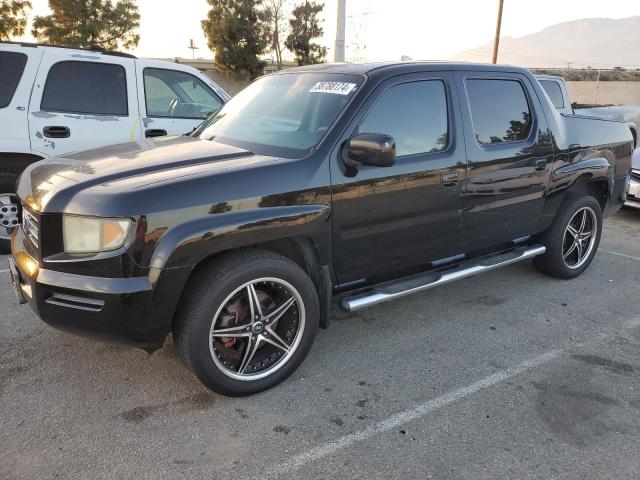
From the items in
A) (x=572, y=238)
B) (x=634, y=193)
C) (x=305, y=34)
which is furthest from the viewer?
(x=305, y=34)

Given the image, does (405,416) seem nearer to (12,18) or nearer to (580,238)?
(580,238)

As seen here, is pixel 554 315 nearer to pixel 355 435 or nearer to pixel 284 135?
pixel 355 435

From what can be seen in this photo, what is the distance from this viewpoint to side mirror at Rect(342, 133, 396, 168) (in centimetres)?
300

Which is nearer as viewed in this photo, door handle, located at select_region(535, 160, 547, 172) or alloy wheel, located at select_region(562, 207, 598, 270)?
door handle, located at select_region(535, 160, 547, 172)

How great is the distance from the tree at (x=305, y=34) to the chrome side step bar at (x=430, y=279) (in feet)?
88.2

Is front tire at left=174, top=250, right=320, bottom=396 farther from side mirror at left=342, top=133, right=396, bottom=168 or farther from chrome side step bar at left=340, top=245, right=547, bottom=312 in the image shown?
side mirror at left=342, top=133, right=396, bottom=168

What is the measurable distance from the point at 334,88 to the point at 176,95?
3.16 meters

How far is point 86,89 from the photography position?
17.9ft

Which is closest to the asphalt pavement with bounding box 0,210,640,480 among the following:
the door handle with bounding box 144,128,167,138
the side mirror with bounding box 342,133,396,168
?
the side mirror with bounding box 342,133,396,168

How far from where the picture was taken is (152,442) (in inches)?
104

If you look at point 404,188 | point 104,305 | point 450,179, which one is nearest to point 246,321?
point 104,305

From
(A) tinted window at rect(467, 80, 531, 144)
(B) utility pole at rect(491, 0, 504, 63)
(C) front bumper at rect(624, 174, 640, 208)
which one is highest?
(B) utility pole at rect(491, 0, 504, 63)

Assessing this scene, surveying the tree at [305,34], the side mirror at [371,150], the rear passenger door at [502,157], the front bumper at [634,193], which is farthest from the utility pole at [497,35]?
the side mirror at [371,150]

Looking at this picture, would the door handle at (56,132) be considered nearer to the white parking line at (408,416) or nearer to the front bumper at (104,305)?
the front bumper at (104,305)
